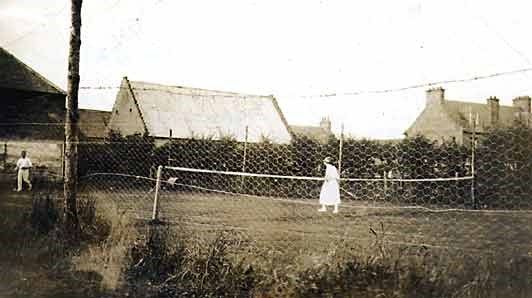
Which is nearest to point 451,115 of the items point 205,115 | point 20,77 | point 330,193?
point 205,115

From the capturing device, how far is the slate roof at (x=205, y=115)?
30.1 metres

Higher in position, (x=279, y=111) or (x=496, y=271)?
(x=279, y=111)

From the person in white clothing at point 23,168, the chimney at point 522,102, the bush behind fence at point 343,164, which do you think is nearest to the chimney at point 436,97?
the chimney at point 522,102

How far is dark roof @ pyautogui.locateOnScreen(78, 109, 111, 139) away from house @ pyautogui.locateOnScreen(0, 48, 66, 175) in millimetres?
15261

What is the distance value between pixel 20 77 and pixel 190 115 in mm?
10845

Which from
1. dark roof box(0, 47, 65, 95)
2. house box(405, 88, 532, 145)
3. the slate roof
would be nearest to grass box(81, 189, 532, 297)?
dark roof box(0, 47, 65, 95)

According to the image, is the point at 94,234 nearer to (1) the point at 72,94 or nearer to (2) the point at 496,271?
(1) the point at 72,94

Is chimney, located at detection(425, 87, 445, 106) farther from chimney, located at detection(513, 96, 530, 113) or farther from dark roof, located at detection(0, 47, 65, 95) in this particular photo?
dark roof, located at detection(0, 47, 65, 95)

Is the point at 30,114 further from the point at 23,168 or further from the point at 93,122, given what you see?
the point at 93,122

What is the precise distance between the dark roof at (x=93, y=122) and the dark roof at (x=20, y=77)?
15.3 m

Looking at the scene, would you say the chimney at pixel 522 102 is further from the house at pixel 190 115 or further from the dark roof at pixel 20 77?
the dark roof at pixel 20 77

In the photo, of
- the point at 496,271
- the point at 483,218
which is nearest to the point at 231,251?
the point at 496,271

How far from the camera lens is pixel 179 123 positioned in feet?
99.9

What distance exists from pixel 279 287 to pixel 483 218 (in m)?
10.4
